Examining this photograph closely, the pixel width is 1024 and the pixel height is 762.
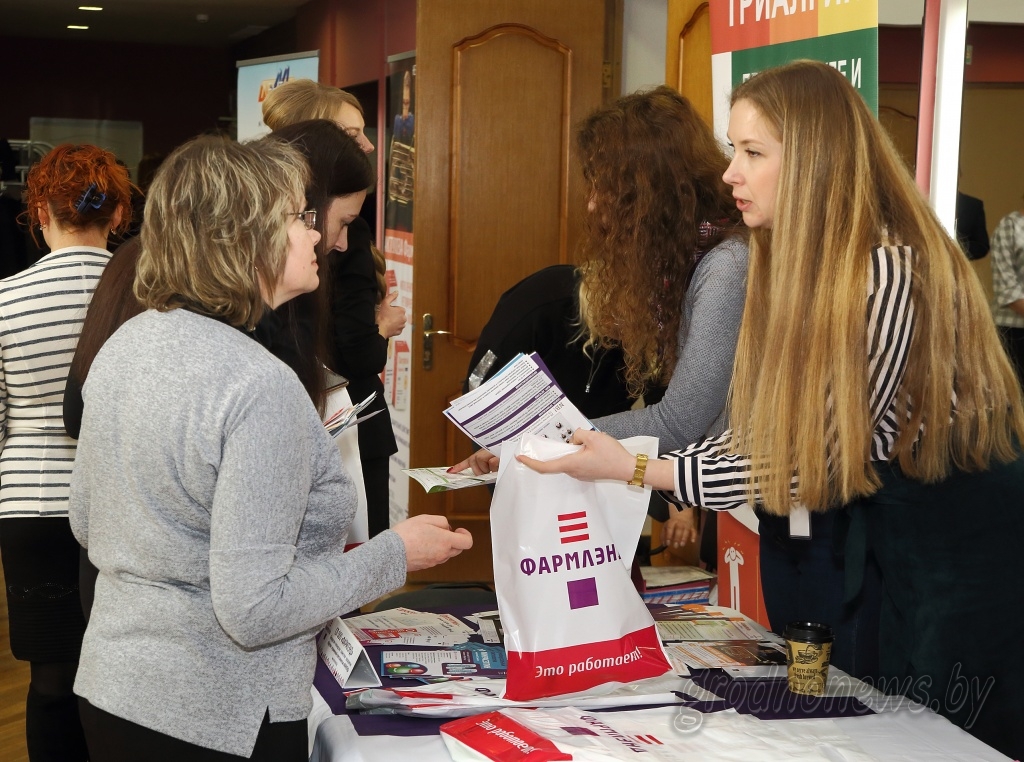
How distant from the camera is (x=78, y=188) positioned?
248 centimetres

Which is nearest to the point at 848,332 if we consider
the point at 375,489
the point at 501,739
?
the point at 501,739

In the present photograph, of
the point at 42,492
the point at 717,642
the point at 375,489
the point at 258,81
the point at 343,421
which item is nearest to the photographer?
the point at 343,421

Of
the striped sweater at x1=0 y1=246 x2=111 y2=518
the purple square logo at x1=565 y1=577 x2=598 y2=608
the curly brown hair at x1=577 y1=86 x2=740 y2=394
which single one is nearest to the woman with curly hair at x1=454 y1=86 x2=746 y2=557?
the curly brown hair at x1=577 y1=86 x2=740 y2=394

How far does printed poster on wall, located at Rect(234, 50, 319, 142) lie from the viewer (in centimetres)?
602

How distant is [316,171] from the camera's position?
197cm

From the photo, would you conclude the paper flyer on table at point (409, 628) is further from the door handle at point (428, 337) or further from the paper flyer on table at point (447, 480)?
the door handle at point (428, 337)

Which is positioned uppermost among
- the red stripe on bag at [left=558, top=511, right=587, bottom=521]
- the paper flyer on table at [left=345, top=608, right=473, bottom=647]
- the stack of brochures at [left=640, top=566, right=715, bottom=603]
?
the red stripe on bag at [left=558, top=511, right=587, bottom=521]

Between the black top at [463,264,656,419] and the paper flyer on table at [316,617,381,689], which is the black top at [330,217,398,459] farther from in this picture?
the paper flyer on table at [316,617,381,689]

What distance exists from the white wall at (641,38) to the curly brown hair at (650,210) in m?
2.89

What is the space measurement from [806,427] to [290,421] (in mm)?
716

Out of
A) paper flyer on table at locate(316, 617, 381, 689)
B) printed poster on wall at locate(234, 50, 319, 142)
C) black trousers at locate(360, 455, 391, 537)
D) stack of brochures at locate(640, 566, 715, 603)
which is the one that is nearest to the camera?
paper flyer on table at locate(316, 617, 381, 689)

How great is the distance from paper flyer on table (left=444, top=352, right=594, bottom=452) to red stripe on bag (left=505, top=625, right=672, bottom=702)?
34cm

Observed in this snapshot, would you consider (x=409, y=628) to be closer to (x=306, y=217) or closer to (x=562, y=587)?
(x=562, y=587)

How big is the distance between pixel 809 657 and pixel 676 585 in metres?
0.96
